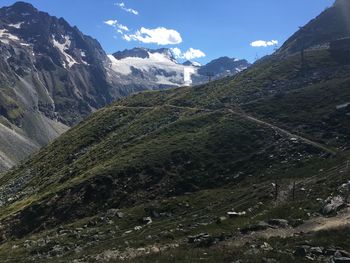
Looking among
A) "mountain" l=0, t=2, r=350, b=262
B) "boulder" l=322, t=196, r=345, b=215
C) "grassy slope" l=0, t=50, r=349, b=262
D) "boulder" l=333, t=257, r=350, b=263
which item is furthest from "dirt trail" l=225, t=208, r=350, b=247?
"boulder" l=333, t=257, r=350, b=263

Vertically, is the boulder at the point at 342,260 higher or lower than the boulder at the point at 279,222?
higher

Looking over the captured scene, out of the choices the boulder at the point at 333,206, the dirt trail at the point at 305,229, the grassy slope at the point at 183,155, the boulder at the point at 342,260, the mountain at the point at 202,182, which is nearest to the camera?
the boulder at the point at 342,260

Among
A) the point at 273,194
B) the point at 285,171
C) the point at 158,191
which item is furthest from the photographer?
the point at 158,191

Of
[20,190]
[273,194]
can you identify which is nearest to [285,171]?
[273,194]

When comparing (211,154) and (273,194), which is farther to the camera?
(211,154)

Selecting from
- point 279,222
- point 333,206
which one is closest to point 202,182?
point 333,206

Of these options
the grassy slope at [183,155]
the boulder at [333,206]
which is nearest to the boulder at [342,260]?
the boulder at [333,206]

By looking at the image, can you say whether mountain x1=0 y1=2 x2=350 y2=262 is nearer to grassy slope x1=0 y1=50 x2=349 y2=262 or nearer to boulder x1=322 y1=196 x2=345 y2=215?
boulder x1=322 y1=196 x2=345 y2=215

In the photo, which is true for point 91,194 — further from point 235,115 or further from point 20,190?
point 235,115

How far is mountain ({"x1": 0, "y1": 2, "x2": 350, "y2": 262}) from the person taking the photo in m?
49.8

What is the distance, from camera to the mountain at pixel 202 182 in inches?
1961

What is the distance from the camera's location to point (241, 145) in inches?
4493

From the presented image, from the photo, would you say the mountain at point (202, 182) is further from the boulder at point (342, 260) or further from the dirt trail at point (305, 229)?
the dirt trail at point (305, 229)

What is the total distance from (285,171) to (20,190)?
81.3 m
